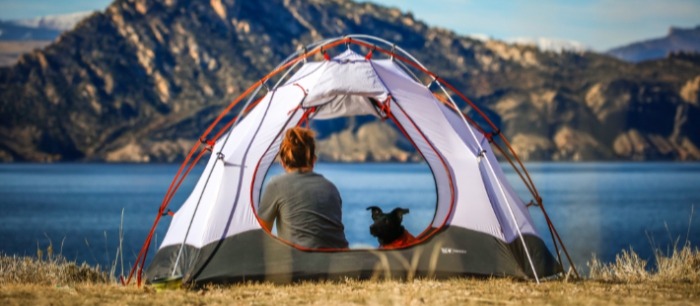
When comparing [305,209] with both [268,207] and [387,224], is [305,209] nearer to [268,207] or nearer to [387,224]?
[268,207]

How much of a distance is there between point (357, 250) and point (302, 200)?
75 cm

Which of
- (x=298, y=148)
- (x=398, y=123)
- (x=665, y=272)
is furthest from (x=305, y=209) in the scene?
(x=665, y=272)

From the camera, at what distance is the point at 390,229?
969cm

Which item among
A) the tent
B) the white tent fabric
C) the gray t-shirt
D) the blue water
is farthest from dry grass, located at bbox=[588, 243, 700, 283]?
the blue water

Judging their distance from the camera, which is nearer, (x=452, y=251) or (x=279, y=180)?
(x=279, y=180)

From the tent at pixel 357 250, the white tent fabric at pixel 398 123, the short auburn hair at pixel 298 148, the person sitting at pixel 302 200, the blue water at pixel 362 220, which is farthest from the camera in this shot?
the blue water at pixel 362 220

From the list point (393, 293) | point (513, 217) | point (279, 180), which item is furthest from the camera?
point (513, 217)

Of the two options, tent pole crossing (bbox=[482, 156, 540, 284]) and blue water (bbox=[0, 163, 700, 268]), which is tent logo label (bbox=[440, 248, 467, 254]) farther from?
blue water (bbox=[0, 163, 700, 268])

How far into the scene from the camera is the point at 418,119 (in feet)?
34.2

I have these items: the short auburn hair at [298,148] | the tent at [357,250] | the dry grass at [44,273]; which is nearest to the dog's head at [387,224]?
the tent at [357,250]

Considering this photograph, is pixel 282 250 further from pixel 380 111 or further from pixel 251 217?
pixel 380 111

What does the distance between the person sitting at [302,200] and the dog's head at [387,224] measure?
1.58ft

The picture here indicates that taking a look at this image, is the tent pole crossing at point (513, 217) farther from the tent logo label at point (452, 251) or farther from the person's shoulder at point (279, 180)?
the person's shoulder at point (279, 180)

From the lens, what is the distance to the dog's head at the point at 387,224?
961 centimetres
